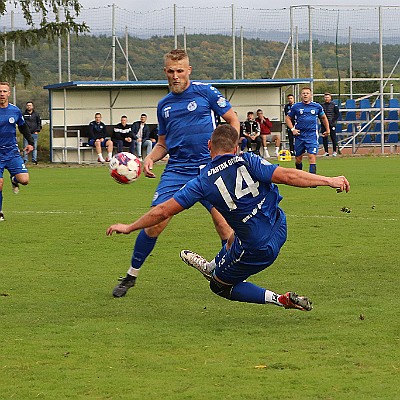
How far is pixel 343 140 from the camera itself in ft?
127

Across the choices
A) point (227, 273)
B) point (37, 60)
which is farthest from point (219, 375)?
point (37, 60)

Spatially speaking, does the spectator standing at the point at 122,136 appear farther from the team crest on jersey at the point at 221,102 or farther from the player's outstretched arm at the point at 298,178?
the player's outstretched arm at the point at 298,178

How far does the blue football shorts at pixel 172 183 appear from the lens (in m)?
8.95

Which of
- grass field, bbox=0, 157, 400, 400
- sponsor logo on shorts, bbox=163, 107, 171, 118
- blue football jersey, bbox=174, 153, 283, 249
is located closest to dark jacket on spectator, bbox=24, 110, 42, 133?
grass field, bbox=0, 157, 400, 400

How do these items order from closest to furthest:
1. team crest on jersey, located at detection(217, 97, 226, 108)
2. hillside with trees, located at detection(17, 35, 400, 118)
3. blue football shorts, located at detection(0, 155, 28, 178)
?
1. team crest on jersey, located at detection(217, 97, 226, 108)
2. blue football shorts, located at detection(0, 155, 28, 178)
3. hillside with trees, located at detection(17, 35, 400, 118)

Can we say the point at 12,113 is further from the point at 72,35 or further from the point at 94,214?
the point at 72,35

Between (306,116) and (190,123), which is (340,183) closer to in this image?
(190,123)

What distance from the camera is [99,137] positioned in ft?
114

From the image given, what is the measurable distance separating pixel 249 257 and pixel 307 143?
53.6 feet

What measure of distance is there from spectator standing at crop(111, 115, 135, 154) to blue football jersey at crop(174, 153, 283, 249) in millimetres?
26838

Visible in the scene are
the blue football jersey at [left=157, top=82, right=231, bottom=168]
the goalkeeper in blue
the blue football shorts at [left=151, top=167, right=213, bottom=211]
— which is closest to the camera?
the goalkeeper in blue

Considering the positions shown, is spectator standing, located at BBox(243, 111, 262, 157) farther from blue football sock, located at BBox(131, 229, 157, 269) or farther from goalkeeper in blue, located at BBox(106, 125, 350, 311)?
goalkeeper in blue, located at BBox(106, 125, 350, 311)

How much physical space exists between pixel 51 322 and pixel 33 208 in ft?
34.7

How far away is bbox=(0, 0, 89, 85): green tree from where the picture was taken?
3703 centimetres
